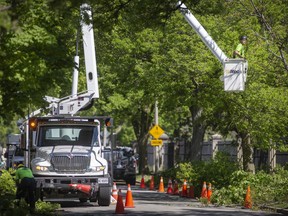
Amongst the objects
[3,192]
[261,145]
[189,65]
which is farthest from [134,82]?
[3,192]

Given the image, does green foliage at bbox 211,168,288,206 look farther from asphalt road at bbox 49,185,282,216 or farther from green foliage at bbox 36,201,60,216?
green foliage at bbox 36,201,60,216

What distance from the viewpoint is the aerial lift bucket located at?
27.2 m

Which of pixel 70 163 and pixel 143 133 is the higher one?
pixel 143 133

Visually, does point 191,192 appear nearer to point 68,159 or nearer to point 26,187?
point 68,159

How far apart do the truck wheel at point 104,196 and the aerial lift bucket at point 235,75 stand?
5180 millimetres

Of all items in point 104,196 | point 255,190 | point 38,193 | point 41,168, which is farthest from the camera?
point 255,190

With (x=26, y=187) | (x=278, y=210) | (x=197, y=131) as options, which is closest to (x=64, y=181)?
(x=26, y=187)

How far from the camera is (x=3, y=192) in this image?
24.2 m

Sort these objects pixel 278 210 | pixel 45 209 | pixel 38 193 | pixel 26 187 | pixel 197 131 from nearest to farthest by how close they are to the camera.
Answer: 1. pixel 26 187
2. pixel 45 209
3. pixel 38 193
4. pixel 278 210
5. pixel 197 131

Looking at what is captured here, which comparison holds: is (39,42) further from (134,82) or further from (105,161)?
(134,82)

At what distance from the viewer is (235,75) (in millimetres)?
27531

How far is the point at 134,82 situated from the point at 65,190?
50.0ft

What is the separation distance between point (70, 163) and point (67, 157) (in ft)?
0.67

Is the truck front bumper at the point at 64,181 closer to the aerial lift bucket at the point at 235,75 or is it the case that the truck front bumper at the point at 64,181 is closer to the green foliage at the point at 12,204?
the green foliage at the point at 12,204
